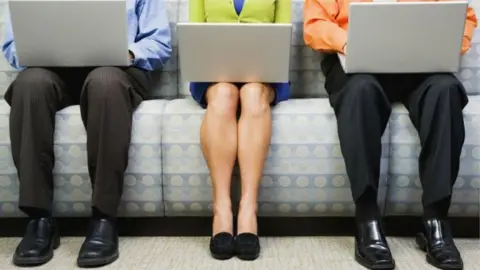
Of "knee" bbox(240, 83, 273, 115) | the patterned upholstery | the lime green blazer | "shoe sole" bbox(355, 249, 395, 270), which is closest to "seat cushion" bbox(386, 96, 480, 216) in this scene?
the patterned upholstery

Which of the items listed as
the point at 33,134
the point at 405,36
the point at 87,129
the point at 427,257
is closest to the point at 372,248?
the point at 427,257

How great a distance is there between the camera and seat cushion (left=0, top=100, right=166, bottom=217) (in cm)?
A: 147

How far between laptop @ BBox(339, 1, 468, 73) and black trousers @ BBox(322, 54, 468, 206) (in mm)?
44

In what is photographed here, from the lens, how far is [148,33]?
1674 millimetres

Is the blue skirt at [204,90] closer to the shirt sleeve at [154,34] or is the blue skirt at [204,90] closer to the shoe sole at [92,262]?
the shirt sleeve at [154,34]

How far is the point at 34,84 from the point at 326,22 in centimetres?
80

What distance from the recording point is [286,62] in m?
1.41

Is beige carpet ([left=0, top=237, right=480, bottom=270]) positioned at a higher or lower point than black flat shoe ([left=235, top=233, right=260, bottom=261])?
lower

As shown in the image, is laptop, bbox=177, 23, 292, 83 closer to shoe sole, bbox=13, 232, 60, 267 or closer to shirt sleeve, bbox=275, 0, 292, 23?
shirt sleeve, bbox=275, 0, 292, 23

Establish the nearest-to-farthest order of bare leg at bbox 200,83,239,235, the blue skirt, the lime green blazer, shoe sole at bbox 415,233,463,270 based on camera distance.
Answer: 1. shoe sole at bbox 415,233,463,270
2. bare leg at bbox 200,83,239,235
3. the blue skirt
4. the lime green blazer

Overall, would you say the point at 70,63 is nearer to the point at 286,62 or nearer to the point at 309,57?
the point at 286,62

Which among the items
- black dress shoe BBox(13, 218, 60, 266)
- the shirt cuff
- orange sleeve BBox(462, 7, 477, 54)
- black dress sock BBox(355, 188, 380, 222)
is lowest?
black dress shoe BBox(13, 218, 60, 266)

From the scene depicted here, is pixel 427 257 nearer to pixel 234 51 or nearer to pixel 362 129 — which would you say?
pixel 362 129

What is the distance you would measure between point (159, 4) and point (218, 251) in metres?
0.79
